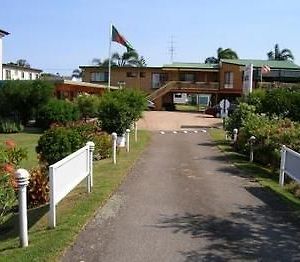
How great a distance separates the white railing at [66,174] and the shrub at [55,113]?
25958 millimetres

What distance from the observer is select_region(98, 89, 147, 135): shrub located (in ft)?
75.5

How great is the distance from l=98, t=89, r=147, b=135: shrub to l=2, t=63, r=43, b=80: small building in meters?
39.1

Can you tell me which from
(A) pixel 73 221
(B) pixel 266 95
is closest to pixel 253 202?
(A) pixel 73 221

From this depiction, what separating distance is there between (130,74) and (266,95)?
42470 mm

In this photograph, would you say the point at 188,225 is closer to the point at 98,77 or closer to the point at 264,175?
the point at 264,175

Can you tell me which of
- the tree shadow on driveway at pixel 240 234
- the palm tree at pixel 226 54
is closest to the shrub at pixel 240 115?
the tree shadow on driveway at pixel 240 234

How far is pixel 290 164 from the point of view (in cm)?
1155

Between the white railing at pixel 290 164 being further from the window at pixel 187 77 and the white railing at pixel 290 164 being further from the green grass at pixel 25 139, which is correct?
the window at pixel 187 77

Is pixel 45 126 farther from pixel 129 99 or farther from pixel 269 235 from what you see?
pixel 269 235

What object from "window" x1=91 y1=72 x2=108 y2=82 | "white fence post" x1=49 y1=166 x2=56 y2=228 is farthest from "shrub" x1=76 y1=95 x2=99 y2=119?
"window" x1=91 y1=72 x2=108 y2=82

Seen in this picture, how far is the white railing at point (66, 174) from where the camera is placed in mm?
7412

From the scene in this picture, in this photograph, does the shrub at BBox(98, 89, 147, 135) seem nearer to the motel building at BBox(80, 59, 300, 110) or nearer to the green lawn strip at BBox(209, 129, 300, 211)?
the green lawn strip at BBox(209, 129, 300, 211)

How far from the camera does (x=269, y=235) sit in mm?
7441

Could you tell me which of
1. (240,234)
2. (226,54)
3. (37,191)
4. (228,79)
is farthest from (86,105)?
(226,54)
